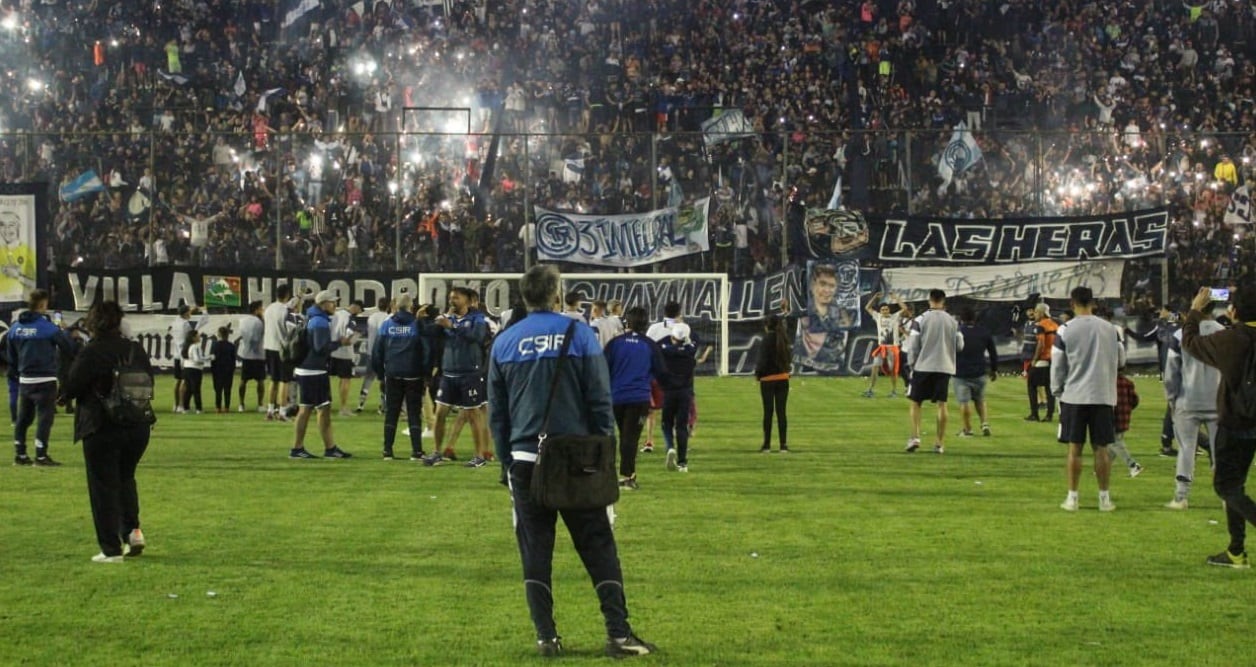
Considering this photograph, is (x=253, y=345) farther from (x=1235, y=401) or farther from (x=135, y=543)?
(x=1235, y=401)

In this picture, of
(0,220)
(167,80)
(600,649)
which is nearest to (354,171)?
(0,220)

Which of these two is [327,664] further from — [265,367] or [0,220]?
[0,220]

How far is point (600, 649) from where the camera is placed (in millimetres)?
7441

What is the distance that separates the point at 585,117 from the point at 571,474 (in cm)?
3477

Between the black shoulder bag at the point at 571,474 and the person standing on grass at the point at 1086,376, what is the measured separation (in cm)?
635

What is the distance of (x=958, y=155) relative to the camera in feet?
113

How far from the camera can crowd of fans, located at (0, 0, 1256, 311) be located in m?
33.6

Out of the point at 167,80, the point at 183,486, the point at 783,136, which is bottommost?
the point at 183,486

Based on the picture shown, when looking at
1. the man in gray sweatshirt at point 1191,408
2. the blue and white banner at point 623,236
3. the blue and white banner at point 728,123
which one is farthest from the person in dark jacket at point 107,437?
the blue and white banner at point 728,123

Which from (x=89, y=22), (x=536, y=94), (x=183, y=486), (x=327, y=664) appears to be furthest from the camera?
(x=89, y=22)

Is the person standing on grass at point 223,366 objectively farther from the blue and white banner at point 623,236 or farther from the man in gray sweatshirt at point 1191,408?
the man in gray sweatshirt at point 1191,408

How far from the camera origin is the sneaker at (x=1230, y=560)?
992cm

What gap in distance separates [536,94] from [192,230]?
13.0 metres

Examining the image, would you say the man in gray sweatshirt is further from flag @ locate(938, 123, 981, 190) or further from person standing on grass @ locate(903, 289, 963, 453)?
flag @ locate(938, 123, 981, 190)
